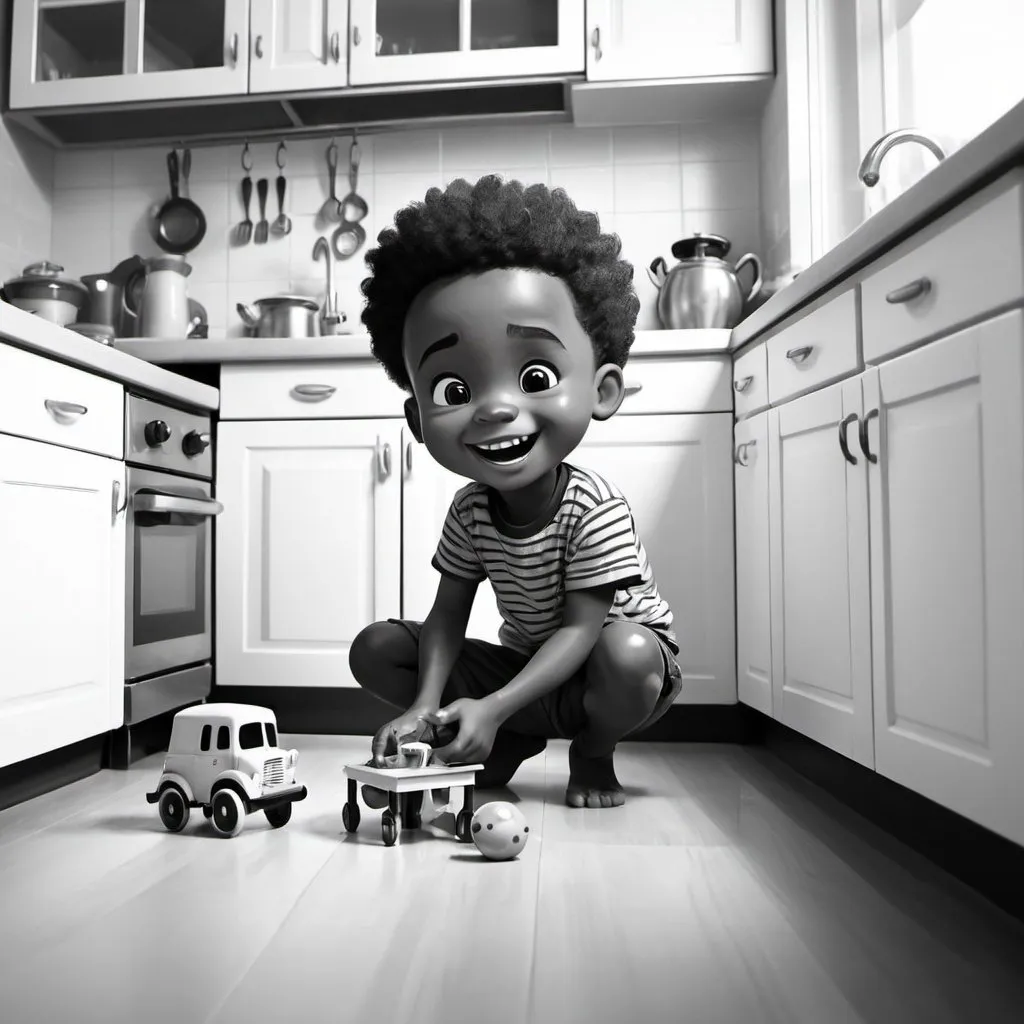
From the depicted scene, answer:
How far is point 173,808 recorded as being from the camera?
4.85 feet

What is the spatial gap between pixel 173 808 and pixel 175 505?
0.85 metres

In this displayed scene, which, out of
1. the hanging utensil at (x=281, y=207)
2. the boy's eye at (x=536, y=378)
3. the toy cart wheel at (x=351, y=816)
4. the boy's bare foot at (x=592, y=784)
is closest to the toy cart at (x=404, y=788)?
the toy cart wheel at (x=351, y=816)

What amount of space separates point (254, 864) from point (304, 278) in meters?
2.13

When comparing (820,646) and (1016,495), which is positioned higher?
(1016,495)

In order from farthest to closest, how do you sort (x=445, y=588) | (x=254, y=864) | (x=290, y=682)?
(x=290, y=682) < (x=445, y=588) < (x=254, y=864)

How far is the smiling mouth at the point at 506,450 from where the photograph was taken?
4.37 ft

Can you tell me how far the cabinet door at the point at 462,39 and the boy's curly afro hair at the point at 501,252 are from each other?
1.41 m

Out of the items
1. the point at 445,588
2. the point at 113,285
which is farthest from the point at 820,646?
the point at 113,285

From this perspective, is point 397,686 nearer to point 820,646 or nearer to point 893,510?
point 820,646

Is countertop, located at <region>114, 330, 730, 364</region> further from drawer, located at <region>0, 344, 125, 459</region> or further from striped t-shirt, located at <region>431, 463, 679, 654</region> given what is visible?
striped t-shirt, located at <region>431, 463, 679, 654</region>

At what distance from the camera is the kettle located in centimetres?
251

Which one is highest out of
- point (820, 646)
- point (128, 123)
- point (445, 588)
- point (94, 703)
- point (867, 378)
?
point (128, 123)

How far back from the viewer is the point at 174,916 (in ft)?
3.59

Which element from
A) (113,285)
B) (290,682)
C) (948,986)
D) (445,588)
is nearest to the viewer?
(948,986)
